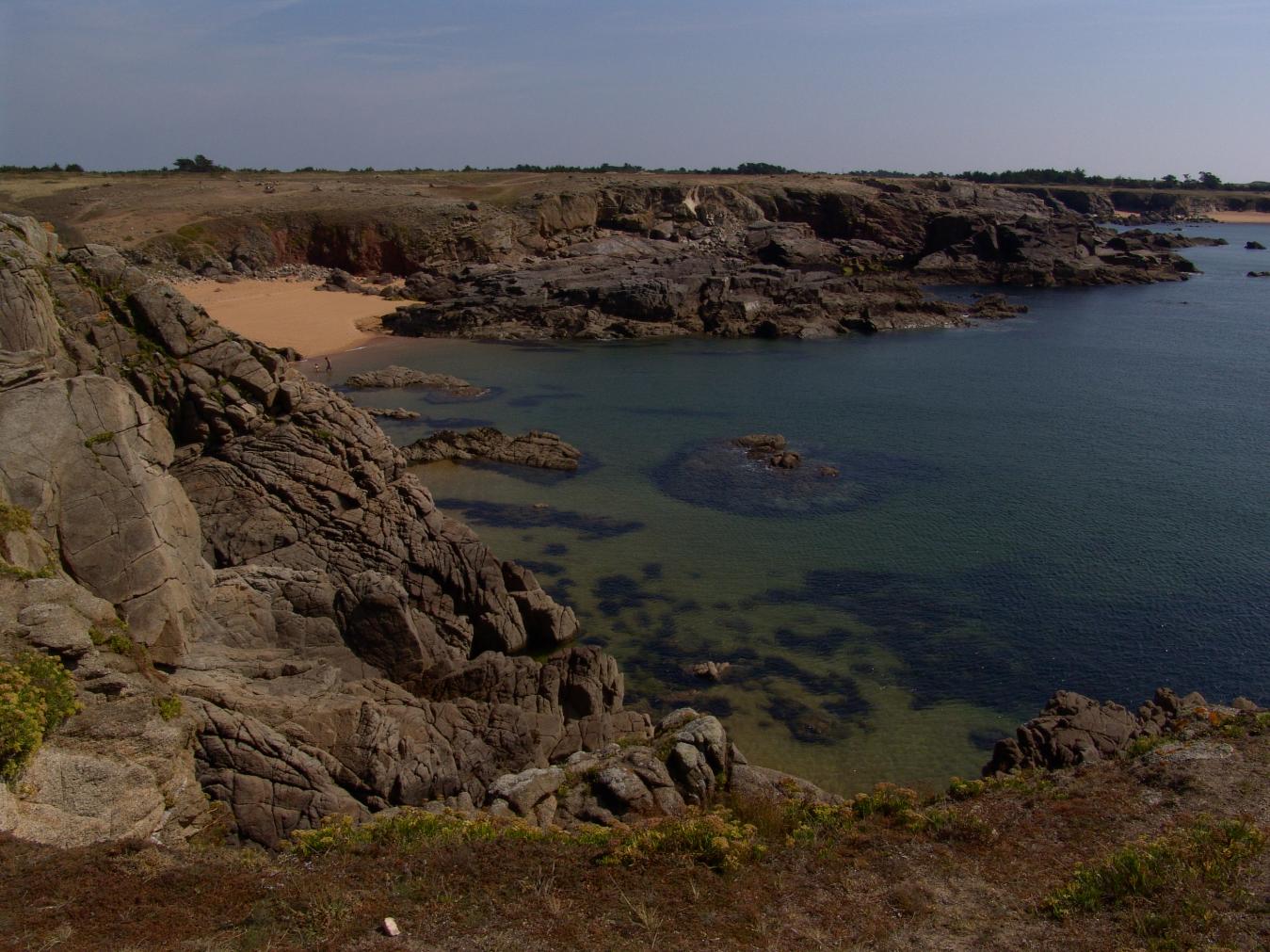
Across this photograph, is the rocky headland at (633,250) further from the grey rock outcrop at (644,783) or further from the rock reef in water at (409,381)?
the grey rock outcrop at (644,783)

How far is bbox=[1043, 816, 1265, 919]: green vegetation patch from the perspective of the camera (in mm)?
11547

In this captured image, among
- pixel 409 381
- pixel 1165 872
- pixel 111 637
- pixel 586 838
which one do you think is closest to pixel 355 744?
pixel 111 637

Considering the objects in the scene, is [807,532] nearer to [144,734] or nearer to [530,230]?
[144,734]

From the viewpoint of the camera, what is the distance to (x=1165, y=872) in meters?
12.0

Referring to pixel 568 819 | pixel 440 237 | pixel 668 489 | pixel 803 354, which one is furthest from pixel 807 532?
pixel 440 237

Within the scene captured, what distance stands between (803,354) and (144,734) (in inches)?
2280

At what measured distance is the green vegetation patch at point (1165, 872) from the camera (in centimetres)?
1155

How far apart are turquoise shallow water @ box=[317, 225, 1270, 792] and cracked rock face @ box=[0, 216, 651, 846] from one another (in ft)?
15.3

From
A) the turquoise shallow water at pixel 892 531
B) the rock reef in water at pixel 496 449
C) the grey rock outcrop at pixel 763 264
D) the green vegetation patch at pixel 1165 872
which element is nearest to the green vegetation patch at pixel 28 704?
the green vegetation patch at pixel 1165 872

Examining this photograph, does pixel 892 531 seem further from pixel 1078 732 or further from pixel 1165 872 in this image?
pixel 1165 872

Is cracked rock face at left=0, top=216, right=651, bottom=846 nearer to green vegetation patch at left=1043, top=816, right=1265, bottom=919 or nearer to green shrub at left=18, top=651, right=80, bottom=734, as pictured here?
green shrub at left=18, top=651, right=80, bottom=734

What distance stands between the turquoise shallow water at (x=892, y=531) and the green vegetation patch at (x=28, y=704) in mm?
13842

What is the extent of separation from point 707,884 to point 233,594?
1320cm

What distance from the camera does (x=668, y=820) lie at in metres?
13.5
